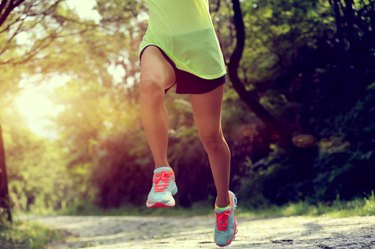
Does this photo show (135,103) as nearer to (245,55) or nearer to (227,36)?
(227,36)

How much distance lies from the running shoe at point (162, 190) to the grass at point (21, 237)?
4440mm

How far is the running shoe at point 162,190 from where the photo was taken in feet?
10.6

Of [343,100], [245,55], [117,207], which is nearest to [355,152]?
[343,100]

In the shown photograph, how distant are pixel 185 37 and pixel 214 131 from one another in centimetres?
A: 60

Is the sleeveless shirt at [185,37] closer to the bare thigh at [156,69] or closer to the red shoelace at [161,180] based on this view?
the bare thigh at [156,69]

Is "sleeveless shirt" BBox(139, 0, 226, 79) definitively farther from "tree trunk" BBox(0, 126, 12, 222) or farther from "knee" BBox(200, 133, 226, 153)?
"tree trunk" BBox(0, 126, 12, 222)

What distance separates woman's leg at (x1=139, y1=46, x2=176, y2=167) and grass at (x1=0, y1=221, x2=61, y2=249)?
14.7 ft

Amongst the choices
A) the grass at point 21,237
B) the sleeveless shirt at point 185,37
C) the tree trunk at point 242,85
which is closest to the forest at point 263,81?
the tree trunk at point 242,85

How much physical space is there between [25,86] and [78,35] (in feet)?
4.55

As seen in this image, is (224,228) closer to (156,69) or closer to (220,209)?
(220,209)

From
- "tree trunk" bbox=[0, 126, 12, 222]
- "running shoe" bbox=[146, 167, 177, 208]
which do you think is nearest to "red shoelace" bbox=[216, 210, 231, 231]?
"running shoe" bbox=[146, 167, 177, 208]

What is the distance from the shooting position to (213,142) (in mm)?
3670

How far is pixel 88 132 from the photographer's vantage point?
97.3 feet

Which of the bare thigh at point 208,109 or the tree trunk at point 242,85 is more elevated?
the bare thigh at point 208,109
